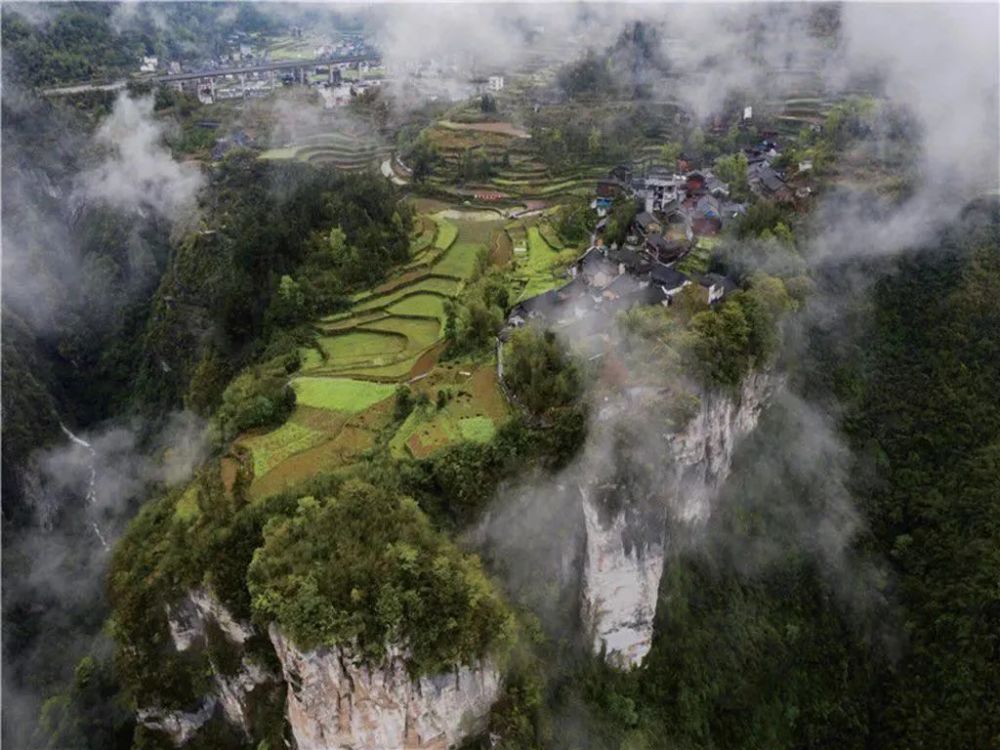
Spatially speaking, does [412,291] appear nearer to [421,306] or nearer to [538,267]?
[421,306]

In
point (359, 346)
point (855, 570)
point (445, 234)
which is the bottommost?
point (855, 570)

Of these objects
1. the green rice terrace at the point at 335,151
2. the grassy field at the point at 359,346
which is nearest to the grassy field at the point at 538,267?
the grassy field at the point at 359,346

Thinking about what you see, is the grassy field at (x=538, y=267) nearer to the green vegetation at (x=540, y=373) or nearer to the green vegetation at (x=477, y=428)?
the green vegetation at (x=540, y=373)

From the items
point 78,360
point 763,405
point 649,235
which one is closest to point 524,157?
point 649,235

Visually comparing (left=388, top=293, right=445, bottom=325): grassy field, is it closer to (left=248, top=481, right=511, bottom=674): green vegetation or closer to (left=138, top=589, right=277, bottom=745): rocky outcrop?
(left=248, top=481, right=511, bottom=674): green vegetation

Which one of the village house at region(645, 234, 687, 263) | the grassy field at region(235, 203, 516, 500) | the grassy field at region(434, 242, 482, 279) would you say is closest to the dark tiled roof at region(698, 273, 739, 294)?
the village house at region(645, 234, 687, 263)

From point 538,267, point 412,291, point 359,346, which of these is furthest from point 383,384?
point 538,267

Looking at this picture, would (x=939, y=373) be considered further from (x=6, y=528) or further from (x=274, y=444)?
(x=6, y=528)
